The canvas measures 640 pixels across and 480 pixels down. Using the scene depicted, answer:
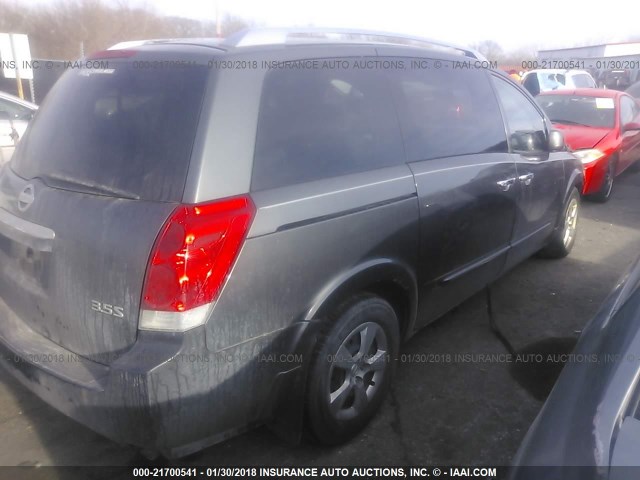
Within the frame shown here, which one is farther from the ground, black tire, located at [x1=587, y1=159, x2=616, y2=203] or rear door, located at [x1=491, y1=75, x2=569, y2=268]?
rear door, located at [x1=491, y1=75, x2=569, y2=268]

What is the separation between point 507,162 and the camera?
3523mm

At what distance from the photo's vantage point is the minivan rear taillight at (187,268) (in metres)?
1.85

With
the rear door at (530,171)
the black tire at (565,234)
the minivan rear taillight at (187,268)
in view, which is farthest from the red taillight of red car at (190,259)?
the black tire at (565,234)

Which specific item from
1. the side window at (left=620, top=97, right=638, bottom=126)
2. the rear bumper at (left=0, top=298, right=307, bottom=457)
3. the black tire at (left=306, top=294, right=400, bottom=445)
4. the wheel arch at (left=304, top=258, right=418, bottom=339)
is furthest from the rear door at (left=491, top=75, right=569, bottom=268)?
the side window at (left=620, top=97, right=638, bottom=126)

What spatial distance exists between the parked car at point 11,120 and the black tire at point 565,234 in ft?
20.8

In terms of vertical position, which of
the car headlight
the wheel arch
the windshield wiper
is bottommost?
the car headlight

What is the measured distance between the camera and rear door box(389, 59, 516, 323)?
2.84 meters

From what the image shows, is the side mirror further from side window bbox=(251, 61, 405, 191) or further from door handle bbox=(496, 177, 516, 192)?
side window bbox=(251, 61, 405, 191)

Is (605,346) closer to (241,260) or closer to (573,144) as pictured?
(241,260)

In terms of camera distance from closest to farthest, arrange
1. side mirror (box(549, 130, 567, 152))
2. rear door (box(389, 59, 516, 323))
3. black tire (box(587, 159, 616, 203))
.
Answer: rear door (box(389, 59, 516, 323)) → side mirror (box(549, 130, 567, 152)) → black tire (box(587, 159, 616, 203))

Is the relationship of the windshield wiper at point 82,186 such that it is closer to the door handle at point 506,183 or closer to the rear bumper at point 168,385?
the rear bumper at point 168,385

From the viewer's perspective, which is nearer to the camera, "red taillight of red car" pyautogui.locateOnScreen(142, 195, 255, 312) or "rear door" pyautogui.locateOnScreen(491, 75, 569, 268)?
"red taillight of red car" pyautogui.locateOnScreen(142, 195, 255, 312)

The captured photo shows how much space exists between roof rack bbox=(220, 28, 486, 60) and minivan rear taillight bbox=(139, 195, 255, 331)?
2.74 feet

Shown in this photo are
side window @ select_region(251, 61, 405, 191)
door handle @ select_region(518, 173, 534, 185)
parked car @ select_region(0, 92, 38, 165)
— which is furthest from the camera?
parked car @ select_region(0, 92, 38, 165)
